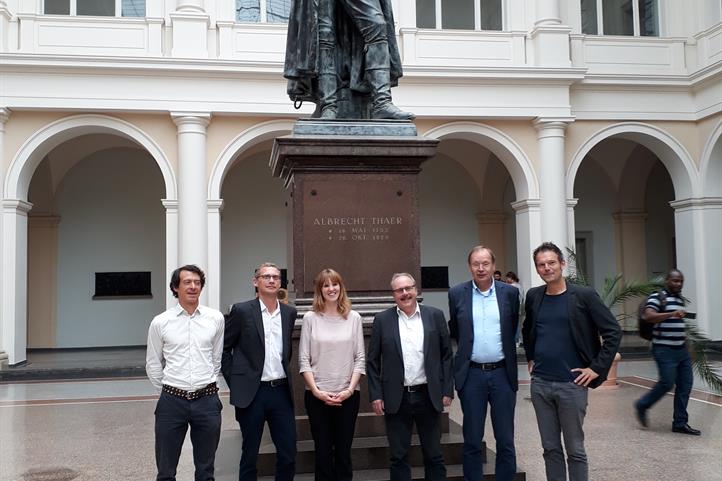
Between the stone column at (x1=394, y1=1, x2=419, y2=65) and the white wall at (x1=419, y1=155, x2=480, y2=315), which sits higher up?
the stone column at (x1=394, y1=1, x2=419, y2=65)

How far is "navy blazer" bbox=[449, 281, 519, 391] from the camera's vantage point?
4777 millimetres

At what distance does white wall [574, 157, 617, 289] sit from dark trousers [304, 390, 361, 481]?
1743 centimetres

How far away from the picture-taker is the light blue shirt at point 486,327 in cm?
477

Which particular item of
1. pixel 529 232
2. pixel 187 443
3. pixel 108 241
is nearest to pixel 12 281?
pixel 108 241

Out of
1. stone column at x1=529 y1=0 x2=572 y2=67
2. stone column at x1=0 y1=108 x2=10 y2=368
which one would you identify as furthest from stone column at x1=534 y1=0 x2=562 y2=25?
stone column at x1=0 y1=108 x2=10 y2=368

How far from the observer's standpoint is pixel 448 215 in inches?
819

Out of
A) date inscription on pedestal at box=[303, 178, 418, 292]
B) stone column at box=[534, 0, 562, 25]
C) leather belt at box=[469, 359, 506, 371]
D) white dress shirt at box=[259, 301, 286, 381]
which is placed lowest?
leather belt at box=[469, 359, 506, 371]

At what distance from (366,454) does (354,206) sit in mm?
1807

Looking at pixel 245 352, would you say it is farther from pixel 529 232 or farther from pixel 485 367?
pixel 529 232

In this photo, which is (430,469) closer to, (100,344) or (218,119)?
(218,119)

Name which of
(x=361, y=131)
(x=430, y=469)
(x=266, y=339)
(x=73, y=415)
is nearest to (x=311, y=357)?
(x=266, y=339)

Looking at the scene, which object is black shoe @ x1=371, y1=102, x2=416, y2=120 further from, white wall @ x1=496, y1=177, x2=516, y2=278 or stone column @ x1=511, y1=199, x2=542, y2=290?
white wall @ x1=496, y1=177, x2=516, y2=278

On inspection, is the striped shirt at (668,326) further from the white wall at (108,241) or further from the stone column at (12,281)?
the white wall at (108,241)

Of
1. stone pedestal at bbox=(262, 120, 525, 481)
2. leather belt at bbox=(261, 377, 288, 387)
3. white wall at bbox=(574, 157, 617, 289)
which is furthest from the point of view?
white wall at bbox=(574, 157, 617, 289)
